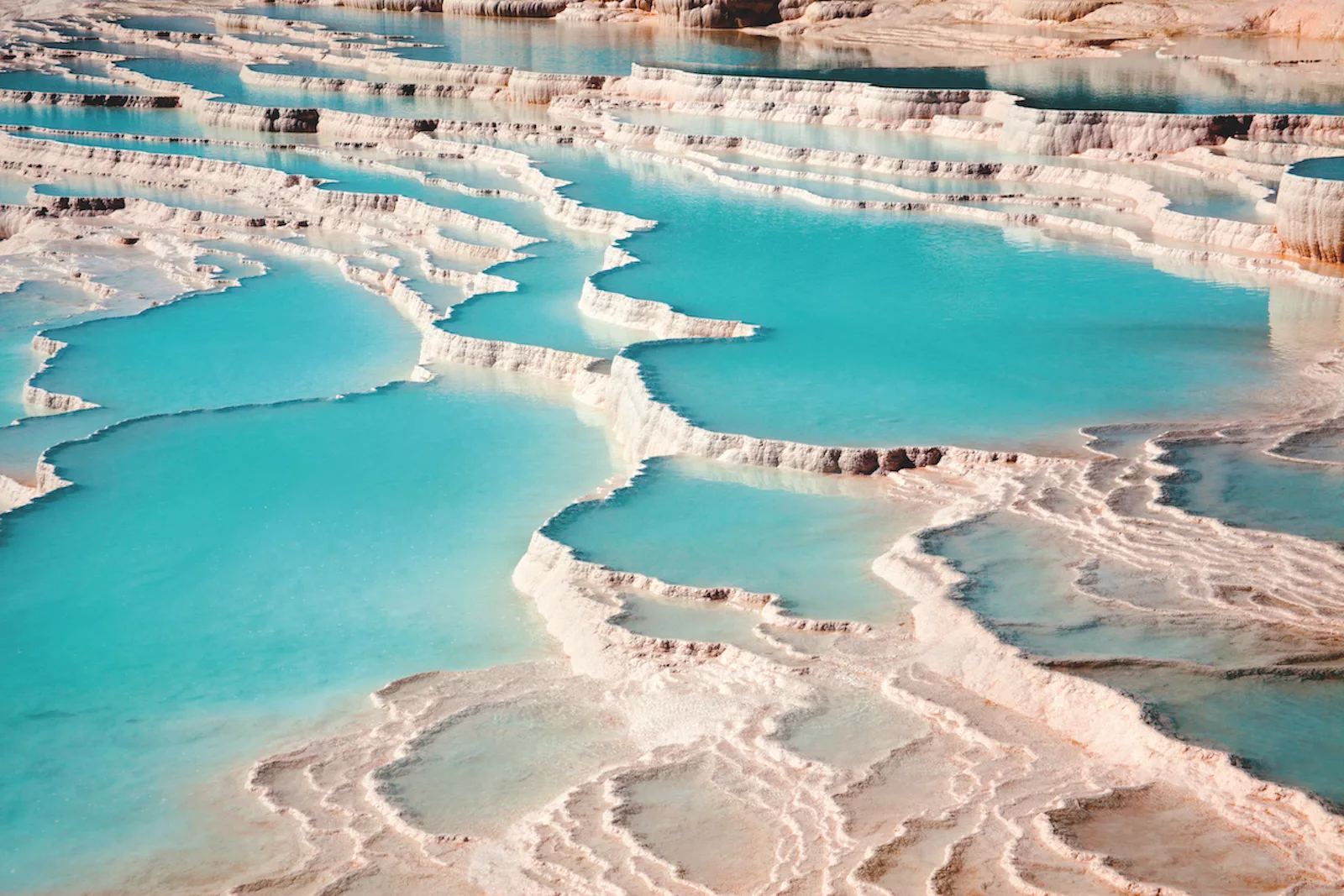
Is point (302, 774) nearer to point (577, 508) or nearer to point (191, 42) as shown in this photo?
point (577, 508)

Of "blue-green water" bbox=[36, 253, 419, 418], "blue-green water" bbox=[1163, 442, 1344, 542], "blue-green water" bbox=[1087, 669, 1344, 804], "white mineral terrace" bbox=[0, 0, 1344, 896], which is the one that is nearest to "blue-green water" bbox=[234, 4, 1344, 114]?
"white mineral terrace" bbox=[0, 0, 1344, 896]

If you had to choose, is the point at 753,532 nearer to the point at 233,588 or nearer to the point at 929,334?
the point at 233,588

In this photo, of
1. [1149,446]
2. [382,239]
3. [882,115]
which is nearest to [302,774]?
[1149,446]

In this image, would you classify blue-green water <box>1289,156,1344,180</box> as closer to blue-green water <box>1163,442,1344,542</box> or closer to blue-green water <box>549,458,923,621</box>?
blue-green water <box>1163,442,1344,542</box>

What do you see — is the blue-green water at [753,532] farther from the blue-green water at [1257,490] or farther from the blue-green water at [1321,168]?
the blue-green water at [1321,168]

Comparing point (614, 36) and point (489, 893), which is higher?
point (614, 36)

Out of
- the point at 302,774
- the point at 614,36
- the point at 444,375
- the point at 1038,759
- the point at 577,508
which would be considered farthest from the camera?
the point at 614,36

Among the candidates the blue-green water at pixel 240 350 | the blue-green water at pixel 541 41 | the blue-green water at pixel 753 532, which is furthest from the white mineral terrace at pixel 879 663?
the blue-green water at pixel 541 41
